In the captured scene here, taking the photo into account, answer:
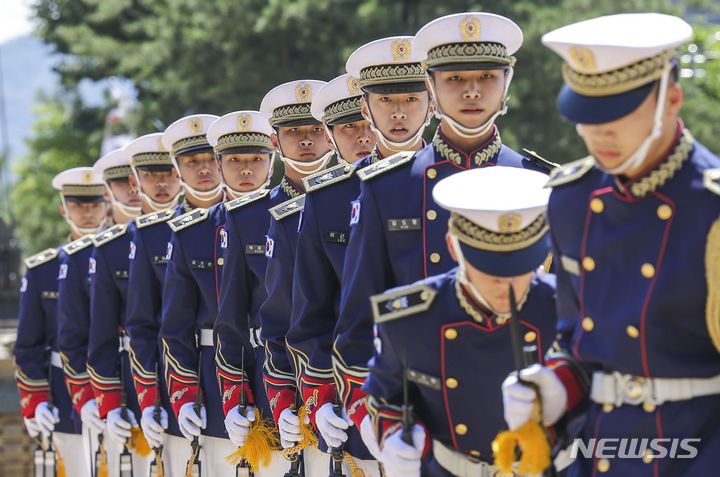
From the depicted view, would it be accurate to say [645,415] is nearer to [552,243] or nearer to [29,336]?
[552,243]

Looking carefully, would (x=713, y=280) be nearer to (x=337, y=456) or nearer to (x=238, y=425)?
(x=337, y=456)

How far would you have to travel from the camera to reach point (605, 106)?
11.2ft

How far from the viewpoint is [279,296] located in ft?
19.9

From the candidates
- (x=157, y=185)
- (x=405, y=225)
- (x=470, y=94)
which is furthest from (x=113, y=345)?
(x=470, y=94)

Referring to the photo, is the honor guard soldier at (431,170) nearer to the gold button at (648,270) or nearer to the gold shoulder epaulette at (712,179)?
the gold button at (648,270)

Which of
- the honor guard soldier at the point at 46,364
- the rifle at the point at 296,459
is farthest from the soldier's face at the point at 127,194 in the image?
the rifle at the point at 296,459

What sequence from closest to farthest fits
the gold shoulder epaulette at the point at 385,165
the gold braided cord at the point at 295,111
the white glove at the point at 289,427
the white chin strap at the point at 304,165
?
the gold shoulder epaulette at the point at 385,165 < the white glove at the point at 289,427 < the white chin strap at the point at 304,165 < the gold braided cord at the point at 295,111

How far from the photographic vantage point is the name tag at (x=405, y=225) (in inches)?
192

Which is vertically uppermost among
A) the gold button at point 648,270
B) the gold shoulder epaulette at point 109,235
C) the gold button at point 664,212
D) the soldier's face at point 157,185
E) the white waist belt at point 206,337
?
the gold button at point 664,212

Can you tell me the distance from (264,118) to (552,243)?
3.77 metres

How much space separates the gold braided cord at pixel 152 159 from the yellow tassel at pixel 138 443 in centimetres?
185

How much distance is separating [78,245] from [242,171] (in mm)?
2491

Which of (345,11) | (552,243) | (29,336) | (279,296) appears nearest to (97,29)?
(345,11)

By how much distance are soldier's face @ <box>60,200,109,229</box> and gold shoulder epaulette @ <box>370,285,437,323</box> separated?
631 centimetres
